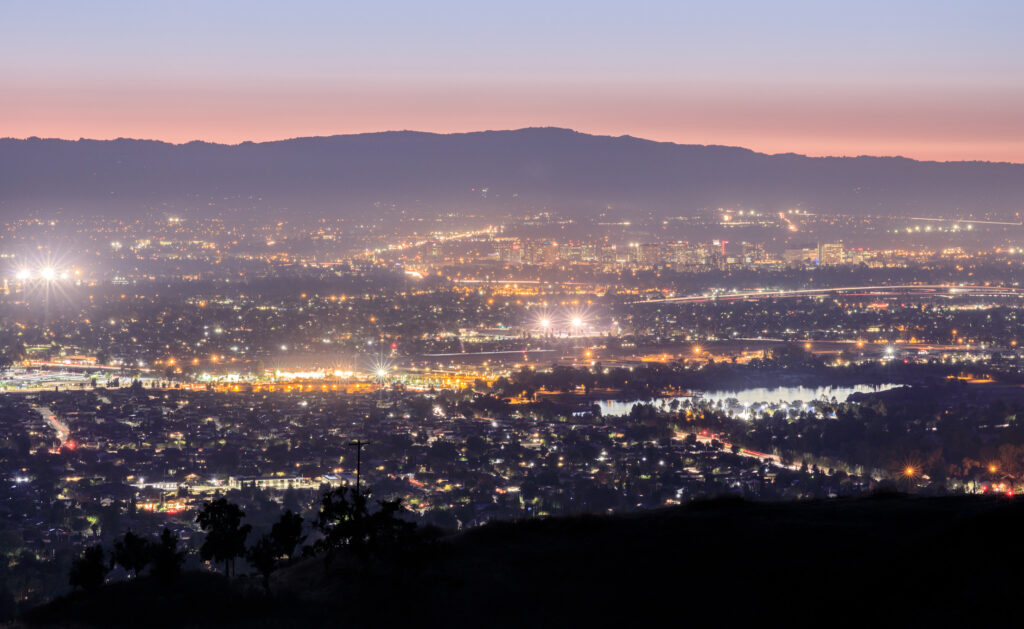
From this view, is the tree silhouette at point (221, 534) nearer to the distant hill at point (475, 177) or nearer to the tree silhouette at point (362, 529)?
the tree silhouette at point (362, 529)

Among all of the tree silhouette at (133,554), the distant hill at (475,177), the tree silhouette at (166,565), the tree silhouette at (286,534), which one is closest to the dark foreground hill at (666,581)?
the tree silhouette at (166,565)

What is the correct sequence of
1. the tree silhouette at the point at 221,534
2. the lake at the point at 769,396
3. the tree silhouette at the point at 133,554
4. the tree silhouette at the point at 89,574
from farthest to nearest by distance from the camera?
the lake at the point at 769,396 → the tree silhouette at the point at 133,554 → the tree silhouette at the point at 221,534 → the tree silhouette at the point at 89,574

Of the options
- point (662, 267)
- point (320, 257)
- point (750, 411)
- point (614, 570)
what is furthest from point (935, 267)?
point (614, 570)

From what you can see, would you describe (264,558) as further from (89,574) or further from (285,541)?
(89,574)

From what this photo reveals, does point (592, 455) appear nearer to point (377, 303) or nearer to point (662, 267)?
point (377, 303)

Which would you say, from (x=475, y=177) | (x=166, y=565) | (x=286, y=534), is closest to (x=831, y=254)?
(x=475, y=177)

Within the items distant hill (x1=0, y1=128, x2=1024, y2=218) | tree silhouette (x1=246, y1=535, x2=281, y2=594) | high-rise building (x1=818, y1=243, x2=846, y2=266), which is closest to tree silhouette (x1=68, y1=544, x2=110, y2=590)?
tree silhouette (x1=246, y1=535, x2=281, y2=594)

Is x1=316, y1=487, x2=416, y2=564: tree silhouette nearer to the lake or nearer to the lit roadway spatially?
the lake
